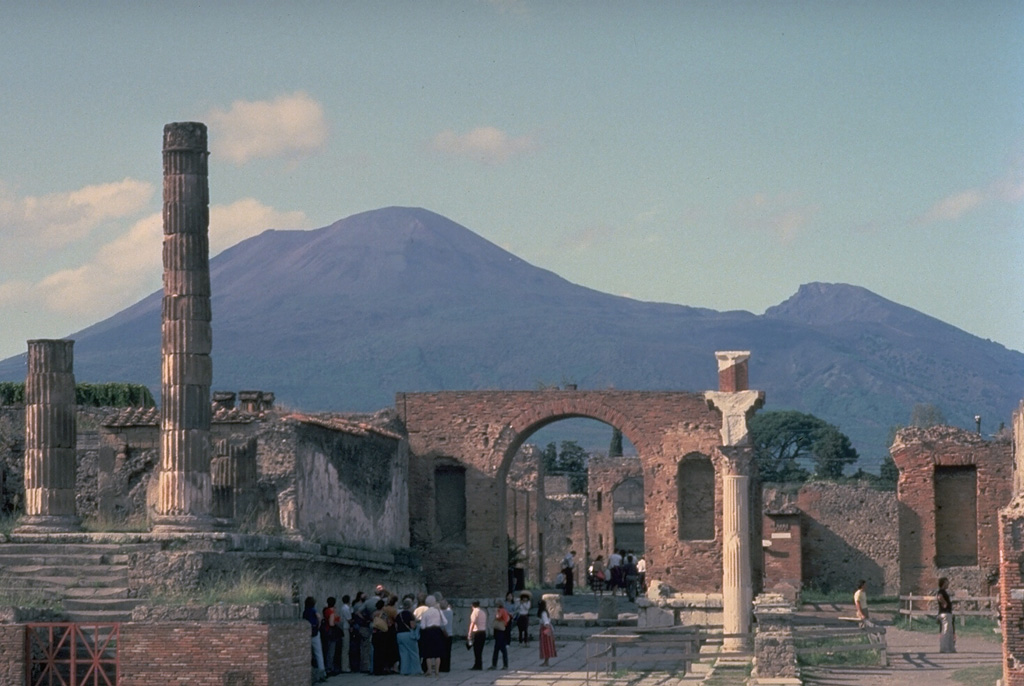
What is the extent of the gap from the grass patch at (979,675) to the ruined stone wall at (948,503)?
15536 mm

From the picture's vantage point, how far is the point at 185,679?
22.7 meters

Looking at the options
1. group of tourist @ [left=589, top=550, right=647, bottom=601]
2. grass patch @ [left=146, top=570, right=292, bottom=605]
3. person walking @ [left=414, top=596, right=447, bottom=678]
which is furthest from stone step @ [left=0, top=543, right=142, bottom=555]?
group of tourist @ [left=589, top=550, right=647, bottom=601]

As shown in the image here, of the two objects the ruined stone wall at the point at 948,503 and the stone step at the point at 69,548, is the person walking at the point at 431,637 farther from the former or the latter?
the ruined stone wall at the point at 948,503

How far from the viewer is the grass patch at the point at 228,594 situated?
78.3 ft

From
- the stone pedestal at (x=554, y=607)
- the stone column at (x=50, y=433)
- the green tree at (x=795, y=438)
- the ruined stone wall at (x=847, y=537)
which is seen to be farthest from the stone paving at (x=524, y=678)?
the green tree at (x=795, y=438)

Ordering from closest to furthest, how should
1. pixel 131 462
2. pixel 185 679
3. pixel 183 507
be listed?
pixel 185 679
pixel 183 507
pixel 131 462

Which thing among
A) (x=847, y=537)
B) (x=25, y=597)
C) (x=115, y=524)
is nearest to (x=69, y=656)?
(x=25, y=597)

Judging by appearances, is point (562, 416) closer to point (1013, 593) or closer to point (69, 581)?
point (69, 581)

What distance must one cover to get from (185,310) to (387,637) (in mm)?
5692

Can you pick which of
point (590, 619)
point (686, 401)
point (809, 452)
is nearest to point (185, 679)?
point (590, 619)

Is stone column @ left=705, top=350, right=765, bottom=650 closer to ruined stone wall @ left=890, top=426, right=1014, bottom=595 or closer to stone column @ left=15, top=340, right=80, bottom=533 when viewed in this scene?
ruined stone wall @ left=890, top=426, right=1014, bottom=595

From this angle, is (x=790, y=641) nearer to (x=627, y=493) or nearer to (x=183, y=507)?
(x=183, y=507)

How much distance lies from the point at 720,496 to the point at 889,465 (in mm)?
69448

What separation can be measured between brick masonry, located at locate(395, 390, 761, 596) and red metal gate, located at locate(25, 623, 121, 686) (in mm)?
15804
